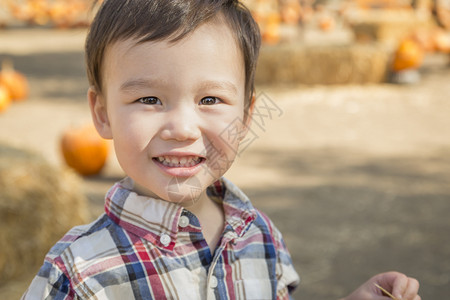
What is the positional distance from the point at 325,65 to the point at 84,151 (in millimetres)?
5118

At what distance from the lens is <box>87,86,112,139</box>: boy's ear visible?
1373 millimetres

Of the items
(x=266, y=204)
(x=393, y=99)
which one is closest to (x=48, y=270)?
(x=266, y=204)

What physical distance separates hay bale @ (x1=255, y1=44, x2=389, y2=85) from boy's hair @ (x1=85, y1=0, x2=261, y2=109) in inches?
309

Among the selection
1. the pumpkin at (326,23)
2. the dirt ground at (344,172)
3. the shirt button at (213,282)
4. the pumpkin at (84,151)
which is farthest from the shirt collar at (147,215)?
the pumpkin at (326,23)

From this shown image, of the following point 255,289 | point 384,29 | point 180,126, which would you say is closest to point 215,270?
point 255,289

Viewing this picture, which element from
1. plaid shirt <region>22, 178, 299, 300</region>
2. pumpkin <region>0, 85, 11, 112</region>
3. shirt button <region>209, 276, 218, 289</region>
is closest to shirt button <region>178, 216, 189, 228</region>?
plaid shirt <region>22, 178, 299, 300</region>

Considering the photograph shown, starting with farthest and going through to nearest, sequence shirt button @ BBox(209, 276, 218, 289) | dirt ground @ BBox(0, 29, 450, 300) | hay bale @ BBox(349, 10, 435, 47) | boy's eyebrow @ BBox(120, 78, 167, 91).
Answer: hay bale @ BBox(349, 10, 435, 47) < dirt ground @ BBox(0, 29, 450, 300) < shirt button @ BBox(209, 276, 218, 289) < boy's eyebrow @ BBox(120, 78, 167, 91)

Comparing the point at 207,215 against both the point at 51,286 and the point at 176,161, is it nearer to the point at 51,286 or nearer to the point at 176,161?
the point at 176,161

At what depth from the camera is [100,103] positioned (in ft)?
4.53

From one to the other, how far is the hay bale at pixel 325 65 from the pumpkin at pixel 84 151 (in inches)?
175

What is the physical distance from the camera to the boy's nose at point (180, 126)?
3.93 ft

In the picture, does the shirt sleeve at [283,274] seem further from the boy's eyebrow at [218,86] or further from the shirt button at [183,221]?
the boy's eyebrow at [218,86]

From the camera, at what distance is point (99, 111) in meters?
1.39

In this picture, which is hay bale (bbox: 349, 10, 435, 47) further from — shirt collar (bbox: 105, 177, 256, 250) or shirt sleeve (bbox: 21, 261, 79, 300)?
shirt sleeve (bbox: 21, 261, 79, 300)
